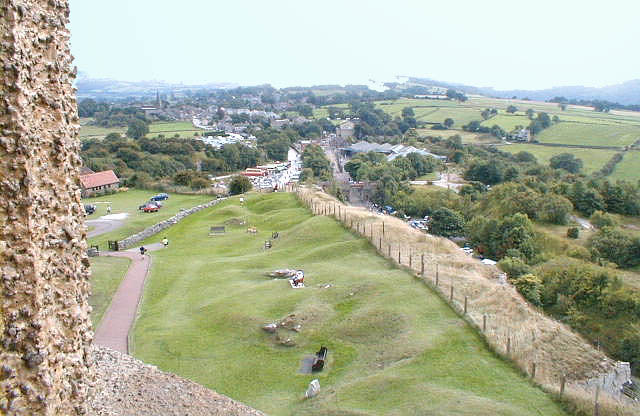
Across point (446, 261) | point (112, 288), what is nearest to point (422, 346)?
point (446, 261)

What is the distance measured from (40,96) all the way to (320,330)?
47.1 feet

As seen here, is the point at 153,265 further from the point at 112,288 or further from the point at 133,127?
the point at 133,127

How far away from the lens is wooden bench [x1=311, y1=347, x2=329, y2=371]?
17.4 m

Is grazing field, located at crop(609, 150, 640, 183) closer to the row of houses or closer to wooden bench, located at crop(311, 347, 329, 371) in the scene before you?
the row of houses

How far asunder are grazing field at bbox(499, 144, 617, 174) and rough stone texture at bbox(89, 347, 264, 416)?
8993cm

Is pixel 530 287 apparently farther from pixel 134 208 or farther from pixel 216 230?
pixel 134 208

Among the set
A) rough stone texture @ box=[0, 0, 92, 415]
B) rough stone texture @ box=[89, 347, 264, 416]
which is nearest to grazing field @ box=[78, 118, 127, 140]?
rough stone texture @ box=[89, 347, 264, 416]

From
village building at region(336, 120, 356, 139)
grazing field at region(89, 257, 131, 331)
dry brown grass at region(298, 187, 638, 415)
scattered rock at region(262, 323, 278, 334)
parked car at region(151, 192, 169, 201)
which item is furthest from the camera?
village building at region(336, 120, 356, 139)

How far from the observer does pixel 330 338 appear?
63.0 ft

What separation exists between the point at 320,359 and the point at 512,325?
669 centimetres

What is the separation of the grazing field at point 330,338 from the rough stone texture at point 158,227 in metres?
7.64

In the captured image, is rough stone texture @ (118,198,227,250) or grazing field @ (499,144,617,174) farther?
grazing field @ (499,144,617,174)

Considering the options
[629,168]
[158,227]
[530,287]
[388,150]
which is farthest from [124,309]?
[388,150]

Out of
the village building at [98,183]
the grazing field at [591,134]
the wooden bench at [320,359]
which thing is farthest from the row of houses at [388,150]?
the wooden bench at [320,359]
